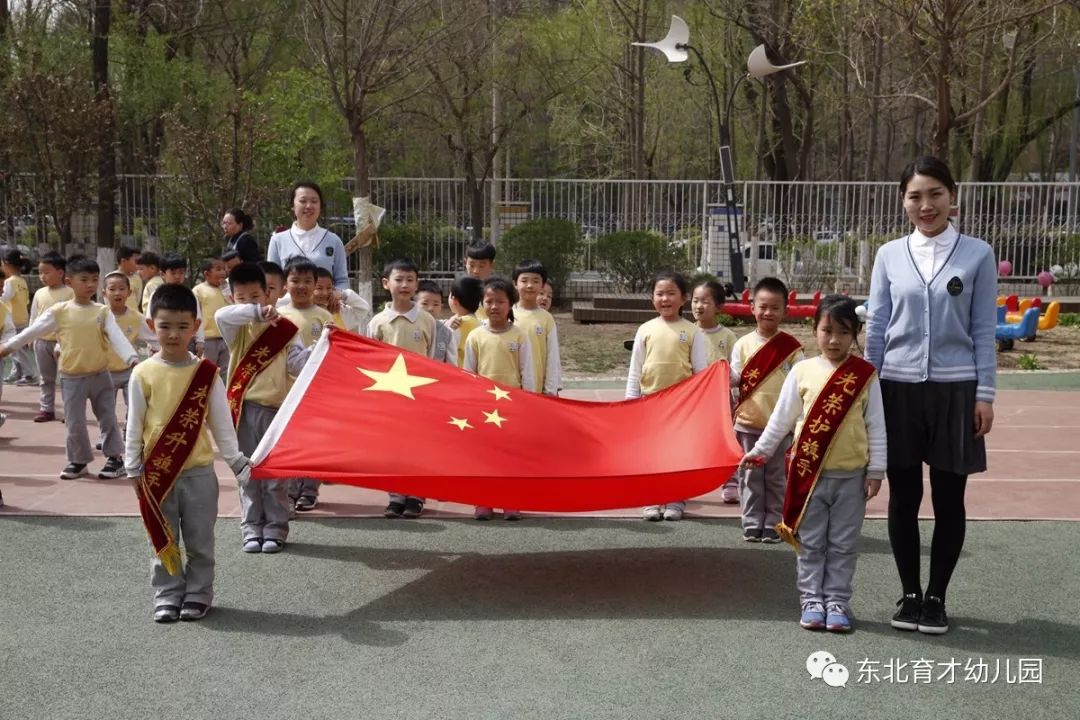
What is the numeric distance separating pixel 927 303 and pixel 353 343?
2.76 metres

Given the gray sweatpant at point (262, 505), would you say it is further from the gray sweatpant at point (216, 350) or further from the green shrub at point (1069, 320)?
the green shrub at point (1069, 320)

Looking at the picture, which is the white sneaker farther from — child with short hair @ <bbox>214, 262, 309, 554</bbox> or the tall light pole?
the tall light pole

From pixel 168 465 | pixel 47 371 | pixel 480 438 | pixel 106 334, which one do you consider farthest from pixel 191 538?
pixel 47 371

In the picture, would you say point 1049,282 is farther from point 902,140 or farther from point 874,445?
point 902,140

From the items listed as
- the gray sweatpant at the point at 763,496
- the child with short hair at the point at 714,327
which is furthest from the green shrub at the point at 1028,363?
the gray sweatpant at the point at 763,496

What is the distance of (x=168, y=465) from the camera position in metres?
4.98

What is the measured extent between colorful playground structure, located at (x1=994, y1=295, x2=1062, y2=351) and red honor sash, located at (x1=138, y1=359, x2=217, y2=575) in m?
11.3

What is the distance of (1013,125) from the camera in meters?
27.1

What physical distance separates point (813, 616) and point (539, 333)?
2.76 meters

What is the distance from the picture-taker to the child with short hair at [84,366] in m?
7.65

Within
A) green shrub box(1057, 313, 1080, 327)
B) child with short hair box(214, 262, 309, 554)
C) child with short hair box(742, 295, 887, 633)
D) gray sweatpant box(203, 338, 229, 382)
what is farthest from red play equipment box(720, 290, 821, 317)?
child with short hair box(742, 295, 887, 633)

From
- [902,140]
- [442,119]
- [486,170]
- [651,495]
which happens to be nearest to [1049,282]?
[486,170]

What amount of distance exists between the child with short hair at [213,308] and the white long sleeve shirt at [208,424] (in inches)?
164

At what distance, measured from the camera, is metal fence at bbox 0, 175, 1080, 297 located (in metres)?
19.2
